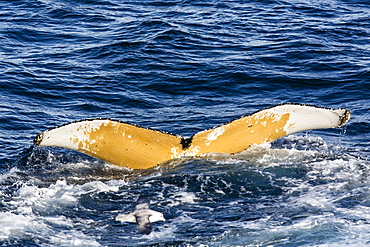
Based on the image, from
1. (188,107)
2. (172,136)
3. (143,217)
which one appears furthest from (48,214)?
(188,107)

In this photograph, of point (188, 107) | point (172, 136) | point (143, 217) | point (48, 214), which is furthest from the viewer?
point (188, 107)

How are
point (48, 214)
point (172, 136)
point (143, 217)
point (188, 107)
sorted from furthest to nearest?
point (188, 107) → point (172, 136) → point (48, 214) → point (143, 217)

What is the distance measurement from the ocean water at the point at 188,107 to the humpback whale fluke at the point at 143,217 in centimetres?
27

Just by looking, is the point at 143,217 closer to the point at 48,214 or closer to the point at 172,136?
the point at 48,214

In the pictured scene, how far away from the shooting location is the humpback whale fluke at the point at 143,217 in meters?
6.44

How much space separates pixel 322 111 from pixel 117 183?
3.10 metres

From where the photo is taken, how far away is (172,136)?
8805mm

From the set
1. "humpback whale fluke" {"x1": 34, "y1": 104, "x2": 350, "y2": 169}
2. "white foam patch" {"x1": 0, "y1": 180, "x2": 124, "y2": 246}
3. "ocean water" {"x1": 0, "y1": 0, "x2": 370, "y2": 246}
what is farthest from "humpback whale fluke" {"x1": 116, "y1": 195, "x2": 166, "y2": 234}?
"humpback whale fluke" {"x1": 34, "y1": 104, "x2": 350, "y2": 169}

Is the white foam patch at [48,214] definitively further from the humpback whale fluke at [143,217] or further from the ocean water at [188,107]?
the humpback whale fluke at [143,217]

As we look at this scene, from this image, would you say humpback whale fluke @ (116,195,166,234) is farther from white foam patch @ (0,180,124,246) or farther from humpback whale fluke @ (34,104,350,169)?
humpback whale fluke @ (34,104,350,169)

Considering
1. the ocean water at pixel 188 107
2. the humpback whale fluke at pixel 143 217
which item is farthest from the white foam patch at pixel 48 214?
the humpback whale fluke at pixel 143 217

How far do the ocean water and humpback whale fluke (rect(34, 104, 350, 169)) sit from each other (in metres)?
0.19

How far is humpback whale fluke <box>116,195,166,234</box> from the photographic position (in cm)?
644

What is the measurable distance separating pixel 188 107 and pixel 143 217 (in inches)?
266
